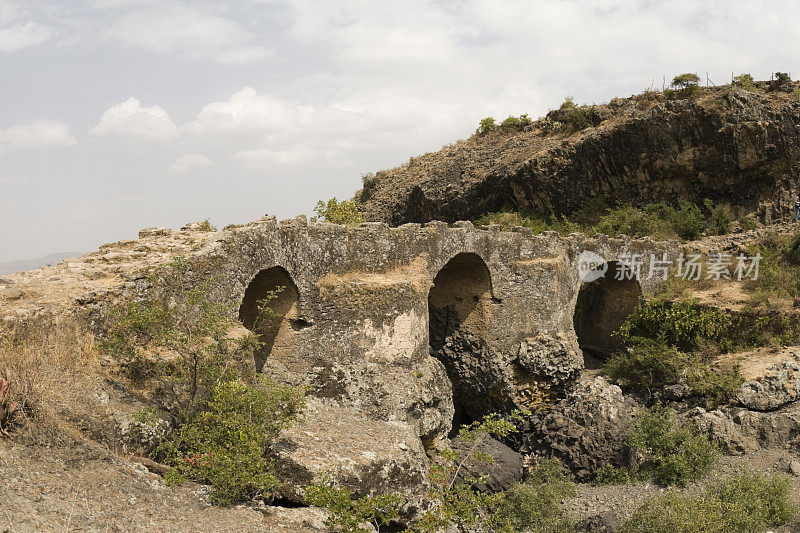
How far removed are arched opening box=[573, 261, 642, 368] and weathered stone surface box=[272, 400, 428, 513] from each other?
38.6 feet

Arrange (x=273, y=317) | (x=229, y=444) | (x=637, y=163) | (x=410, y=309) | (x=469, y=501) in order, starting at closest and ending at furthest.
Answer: (x=229, y=444) → (x=469, y=501) → (x=273, y=317) → (x=410, y=309) → (x=637, y=163)

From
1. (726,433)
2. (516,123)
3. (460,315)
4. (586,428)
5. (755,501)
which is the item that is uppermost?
(516,123)

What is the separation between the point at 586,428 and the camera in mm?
14461

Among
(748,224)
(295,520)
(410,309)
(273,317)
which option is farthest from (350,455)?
(748,224)

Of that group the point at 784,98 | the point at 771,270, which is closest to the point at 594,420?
the point at 771,270

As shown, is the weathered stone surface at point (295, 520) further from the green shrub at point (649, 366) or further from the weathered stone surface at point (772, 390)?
the green shrub at point (649, 366)

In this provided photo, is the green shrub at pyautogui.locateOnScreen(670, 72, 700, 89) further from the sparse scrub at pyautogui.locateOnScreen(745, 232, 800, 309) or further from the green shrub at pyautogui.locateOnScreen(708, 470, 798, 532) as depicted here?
the green shrub at pyautogui.locateOnScreen(708, 470, 798, 532)

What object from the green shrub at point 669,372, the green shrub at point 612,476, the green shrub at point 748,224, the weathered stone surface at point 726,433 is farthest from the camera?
the green shrub at point 748,224

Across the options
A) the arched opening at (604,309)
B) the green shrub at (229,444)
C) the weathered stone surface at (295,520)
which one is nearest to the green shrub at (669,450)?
the arched opening at (604,309)

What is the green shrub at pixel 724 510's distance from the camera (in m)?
10.0

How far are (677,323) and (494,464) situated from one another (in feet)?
23.5

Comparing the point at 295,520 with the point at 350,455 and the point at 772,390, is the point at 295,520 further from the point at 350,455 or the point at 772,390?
the point at 772,390

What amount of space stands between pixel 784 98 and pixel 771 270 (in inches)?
334

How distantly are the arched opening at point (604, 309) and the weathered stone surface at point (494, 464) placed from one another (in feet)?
19.6
